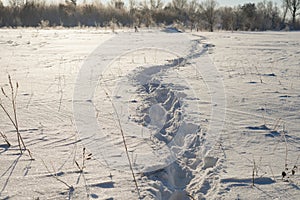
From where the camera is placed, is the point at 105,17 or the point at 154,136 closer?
the point at 154,136

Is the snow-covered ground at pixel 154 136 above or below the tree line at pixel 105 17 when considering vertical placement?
below

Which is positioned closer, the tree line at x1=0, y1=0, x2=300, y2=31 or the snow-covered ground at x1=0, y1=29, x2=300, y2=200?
the snow-covered ground at x1=0, y1=29, x2=300, y2=200

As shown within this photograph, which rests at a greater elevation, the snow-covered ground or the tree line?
the tree line

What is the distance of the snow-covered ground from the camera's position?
1.91 metres

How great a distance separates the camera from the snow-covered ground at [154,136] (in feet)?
6.28

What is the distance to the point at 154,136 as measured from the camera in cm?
275

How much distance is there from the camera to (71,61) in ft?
21.5

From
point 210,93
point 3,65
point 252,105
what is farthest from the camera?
point 3,65

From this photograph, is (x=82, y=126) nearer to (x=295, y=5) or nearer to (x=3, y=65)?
(x=3, y=65)

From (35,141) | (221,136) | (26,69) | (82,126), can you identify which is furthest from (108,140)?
(26,69)

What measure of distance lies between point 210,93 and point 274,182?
86.2 inches

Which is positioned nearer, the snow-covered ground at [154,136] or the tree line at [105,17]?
the snow-covered ground at [154,136]

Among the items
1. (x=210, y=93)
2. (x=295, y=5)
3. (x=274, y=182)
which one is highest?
(x=295, y=5)

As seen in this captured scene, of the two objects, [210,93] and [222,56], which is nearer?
[210,93]
